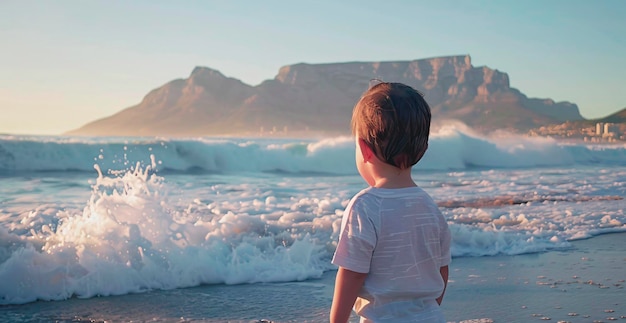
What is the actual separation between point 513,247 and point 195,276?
3.36 metres

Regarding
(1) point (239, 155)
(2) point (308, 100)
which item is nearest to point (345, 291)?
(1) point (239, 155)

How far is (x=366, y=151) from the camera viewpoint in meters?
1.66

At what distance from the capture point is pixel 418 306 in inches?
67.6

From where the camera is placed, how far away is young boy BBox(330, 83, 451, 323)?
1.59 metres

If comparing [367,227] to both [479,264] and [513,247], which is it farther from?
[513,247]

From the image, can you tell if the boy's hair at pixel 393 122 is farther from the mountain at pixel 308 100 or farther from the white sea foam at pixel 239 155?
the mountain at pixel 308 100

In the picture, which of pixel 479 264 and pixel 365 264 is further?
pixel 479 264

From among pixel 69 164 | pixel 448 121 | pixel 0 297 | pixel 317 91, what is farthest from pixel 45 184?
pixel 317 91

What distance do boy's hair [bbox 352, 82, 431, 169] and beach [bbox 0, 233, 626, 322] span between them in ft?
7.69

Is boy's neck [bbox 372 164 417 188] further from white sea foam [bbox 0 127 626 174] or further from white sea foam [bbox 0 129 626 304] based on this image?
white sea foam [bbox 0 127 626 174]

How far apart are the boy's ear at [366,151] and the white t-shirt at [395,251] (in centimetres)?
10

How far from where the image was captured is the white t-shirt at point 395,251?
5.20ft

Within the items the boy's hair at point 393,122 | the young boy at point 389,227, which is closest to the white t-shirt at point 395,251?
the young boy at point 389,227

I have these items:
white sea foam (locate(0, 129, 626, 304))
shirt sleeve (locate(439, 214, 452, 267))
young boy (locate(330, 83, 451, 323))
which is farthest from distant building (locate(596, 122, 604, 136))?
young boy (locate(330, 83, 451, 323))
